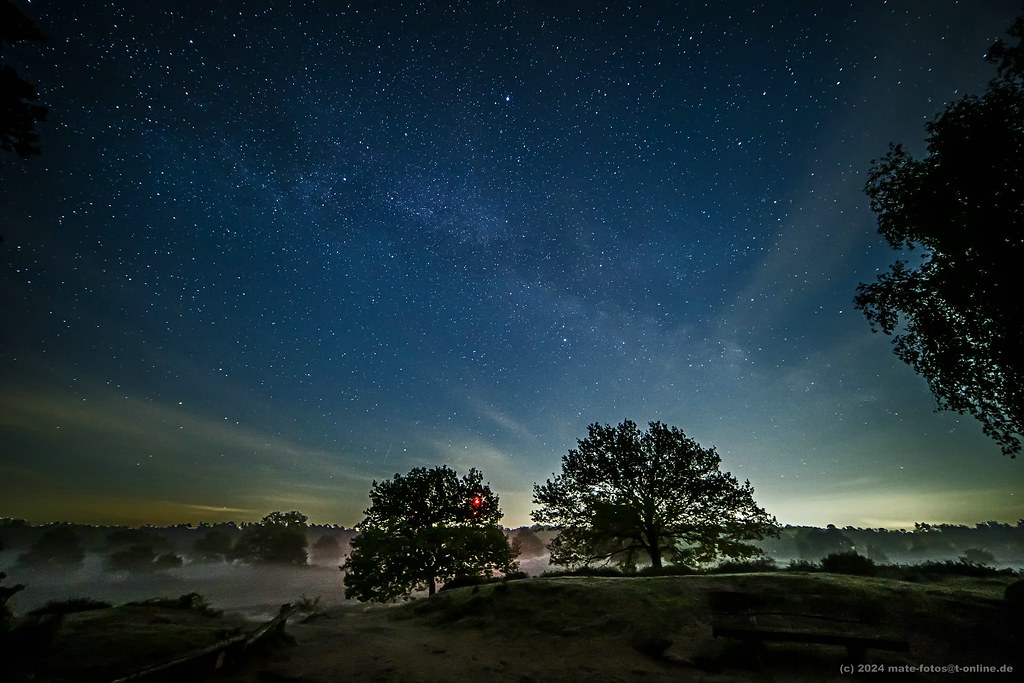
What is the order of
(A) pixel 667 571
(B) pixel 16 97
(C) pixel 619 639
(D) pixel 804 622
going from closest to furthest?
(B) pixel 16 97
(C) pixel 619 639
(D) pixel 804 622
(A) pixel 667 571

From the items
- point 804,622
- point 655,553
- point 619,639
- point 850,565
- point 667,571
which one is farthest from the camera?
point 655,553

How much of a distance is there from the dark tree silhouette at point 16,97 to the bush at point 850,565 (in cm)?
3328

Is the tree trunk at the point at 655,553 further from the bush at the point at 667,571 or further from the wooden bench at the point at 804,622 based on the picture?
the wooden bench at the point at 804,622

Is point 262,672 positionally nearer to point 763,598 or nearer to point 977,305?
point 763,598

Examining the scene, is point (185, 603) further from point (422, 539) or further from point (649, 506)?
point (649, 506)

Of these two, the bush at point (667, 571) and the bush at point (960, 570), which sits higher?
the bush at point (960, 570)

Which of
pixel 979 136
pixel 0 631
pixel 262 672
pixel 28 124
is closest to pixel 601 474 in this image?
pixel 262 672

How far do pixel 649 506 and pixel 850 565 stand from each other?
10.2 meters

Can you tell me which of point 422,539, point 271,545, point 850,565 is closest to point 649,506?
point 850,565

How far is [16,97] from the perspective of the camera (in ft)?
24.2

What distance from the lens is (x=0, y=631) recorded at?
20.1 ft

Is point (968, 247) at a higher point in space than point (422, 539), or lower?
higher

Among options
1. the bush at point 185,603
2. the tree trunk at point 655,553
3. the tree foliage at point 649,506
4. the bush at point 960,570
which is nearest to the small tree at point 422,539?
the tree foliage at point 649,506

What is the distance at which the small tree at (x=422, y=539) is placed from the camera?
27297 mm
